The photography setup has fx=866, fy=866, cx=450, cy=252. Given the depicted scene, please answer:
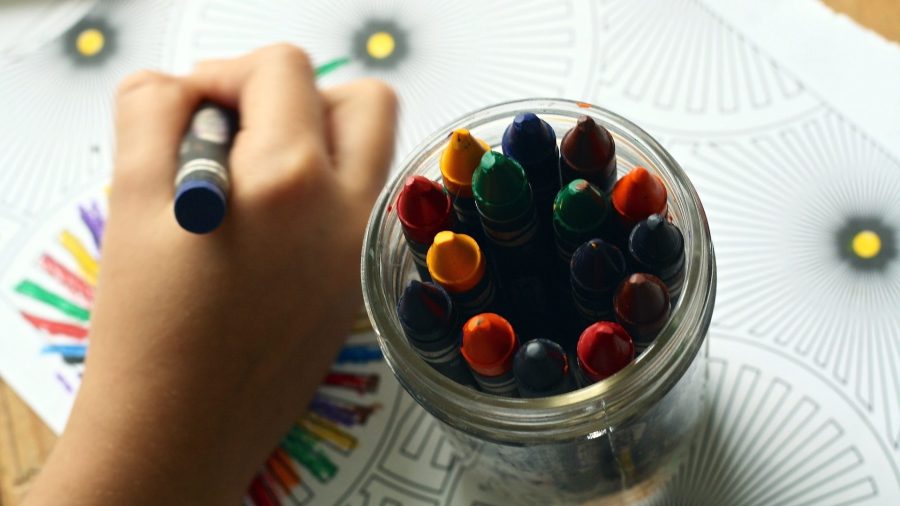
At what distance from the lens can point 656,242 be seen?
0.30m

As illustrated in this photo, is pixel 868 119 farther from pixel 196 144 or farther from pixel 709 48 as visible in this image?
pixel 196 144

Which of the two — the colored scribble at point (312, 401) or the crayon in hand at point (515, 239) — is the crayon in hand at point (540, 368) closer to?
the crayon in hand at point (515, 239)

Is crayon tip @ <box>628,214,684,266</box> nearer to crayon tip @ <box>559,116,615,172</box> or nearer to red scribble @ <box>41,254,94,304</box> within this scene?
crayon tip @ <box>559,116,615,172</box>

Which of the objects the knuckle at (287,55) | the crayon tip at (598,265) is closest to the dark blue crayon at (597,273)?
the crayon tip at (598,265)

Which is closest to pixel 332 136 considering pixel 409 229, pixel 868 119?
pixel 409 229

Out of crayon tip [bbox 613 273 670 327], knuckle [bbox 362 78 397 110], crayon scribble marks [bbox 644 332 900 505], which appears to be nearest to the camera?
crayon tip [bbox 613 273 670 327]

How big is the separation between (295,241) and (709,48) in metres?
0.27

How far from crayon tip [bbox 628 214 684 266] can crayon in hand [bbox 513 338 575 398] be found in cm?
4

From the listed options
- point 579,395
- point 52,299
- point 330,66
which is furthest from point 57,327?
point 579,395

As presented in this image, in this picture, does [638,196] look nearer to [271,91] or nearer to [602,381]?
[602,381]

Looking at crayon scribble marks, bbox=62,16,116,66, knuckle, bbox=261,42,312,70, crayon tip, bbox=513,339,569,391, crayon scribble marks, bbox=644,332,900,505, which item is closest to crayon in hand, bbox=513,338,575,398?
crayon tip, bbox=513,339,569,391

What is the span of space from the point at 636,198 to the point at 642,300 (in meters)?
0.04

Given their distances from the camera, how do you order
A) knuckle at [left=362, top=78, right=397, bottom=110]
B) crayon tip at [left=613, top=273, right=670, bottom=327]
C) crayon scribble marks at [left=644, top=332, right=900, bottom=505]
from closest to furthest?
1. crayon tip at [left=613, top=273, right=670, bottom=327]
2. crayon scribble marks at [left=644, top=332, right=900, bottom=505]
3. knuckle at [left=362, top=78, right=397, bottom=110]

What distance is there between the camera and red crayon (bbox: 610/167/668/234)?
0.31m
